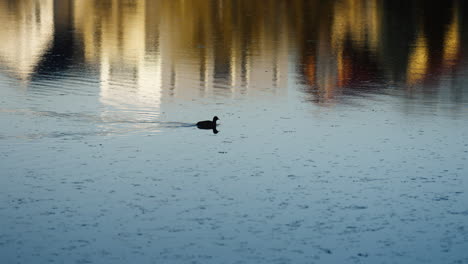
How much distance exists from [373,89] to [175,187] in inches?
523

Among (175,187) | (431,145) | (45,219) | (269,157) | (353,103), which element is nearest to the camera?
(45,219)

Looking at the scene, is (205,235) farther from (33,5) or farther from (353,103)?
(33,5)

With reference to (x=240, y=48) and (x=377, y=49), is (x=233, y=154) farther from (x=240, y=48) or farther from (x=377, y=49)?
(x=377, y=49)

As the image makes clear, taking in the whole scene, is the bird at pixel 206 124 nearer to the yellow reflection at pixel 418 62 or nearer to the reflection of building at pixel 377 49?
the reflection of building at pixel 377 49

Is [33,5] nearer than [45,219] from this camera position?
No

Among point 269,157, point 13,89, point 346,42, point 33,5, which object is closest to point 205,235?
point 269,157

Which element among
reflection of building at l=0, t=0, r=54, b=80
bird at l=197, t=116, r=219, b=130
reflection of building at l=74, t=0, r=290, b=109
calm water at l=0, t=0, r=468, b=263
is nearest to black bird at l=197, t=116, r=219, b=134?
bird at l=197, t=116, r=219, b=130

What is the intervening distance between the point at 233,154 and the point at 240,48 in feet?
68.1

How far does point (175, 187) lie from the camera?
54.1ft

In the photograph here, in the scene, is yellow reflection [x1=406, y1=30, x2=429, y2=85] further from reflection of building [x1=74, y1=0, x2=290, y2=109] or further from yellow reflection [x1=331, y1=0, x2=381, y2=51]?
reflection of building [x1=74, y1=0, x2=290, y2=109]

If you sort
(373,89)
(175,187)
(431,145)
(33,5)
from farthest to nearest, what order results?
(33,5), (373,89), (431,145), (175,187)

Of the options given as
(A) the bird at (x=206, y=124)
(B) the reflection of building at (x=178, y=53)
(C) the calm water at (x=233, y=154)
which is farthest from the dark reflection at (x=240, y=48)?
(A) the bird at (x=206, y=124)

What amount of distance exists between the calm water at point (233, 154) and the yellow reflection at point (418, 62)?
0.11 metres

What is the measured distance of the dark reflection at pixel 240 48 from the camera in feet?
93.6
